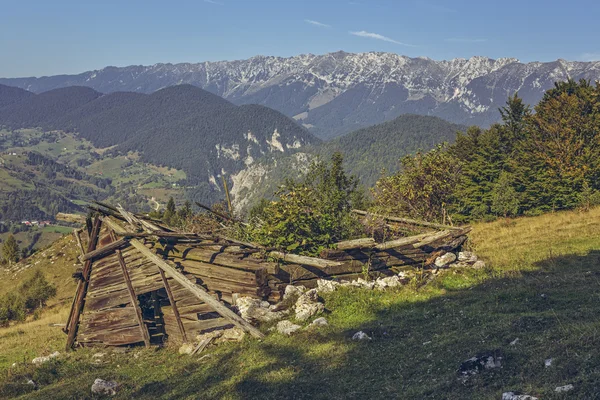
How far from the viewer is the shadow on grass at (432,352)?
895cm

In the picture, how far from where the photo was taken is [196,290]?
17094mm

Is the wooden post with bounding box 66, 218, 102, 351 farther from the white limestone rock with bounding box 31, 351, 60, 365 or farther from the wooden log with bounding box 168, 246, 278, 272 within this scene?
the wooden log with bounding box 168, 246, 278, 272

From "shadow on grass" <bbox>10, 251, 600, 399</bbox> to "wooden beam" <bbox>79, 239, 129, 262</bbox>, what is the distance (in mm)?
6365

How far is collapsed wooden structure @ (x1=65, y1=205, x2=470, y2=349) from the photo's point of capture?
1797 cm

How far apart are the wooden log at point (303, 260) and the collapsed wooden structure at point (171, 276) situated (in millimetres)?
40

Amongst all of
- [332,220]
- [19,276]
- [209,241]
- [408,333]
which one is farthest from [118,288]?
[19,276]

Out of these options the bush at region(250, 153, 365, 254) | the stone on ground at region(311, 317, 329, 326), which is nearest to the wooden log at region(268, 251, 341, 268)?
the bush at region(250, 153, 365, 254)

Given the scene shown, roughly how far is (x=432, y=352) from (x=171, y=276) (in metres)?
10.1

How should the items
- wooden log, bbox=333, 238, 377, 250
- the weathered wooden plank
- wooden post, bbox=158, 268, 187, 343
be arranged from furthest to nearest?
wooden log, bbox=333, 238, 377, 250, the weathered wooden plank, wooden post, bbox=158, 268, 187, 343

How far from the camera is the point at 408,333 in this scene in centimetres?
1344

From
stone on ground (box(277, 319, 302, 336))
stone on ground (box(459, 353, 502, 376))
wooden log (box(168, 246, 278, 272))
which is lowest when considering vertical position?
stone on ground (box(277, 319, 302, 336))

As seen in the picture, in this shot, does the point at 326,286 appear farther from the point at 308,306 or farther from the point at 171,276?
the point at 171,276

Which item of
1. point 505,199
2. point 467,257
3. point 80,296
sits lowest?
point 505,199

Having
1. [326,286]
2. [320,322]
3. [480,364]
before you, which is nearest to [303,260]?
[326,286]
